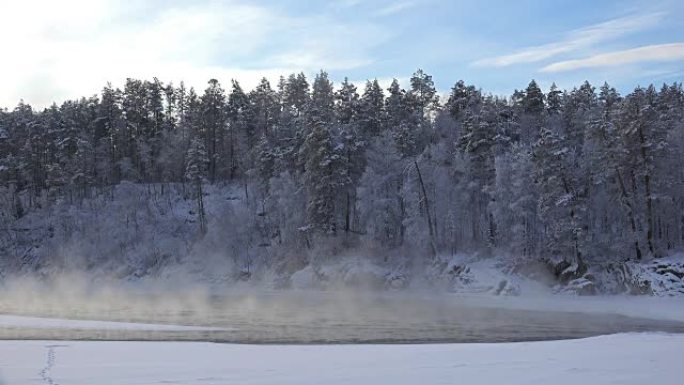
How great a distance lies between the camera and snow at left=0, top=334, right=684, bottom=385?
14273 millimetres

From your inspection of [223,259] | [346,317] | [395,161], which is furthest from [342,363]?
[223,259]

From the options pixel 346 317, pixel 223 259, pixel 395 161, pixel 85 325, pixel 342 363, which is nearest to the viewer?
pixel 342 363

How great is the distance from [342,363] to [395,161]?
52870 millimetres

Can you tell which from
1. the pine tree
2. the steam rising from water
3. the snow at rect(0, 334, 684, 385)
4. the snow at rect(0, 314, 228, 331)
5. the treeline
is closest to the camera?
the snow at rect(0, 334, 684, 385)

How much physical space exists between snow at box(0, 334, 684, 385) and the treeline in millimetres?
33095

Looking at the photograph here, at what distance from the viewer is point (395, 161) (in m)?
69.0

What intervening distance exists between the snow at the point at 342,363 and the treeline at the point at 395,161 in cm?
3310

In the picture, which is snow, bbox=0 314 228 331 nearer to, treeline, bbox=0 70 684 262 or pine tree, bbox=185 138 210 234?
treeline, bbox=0 70 684 262

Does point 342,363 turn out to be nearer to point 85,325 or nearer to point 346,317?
point 346,317

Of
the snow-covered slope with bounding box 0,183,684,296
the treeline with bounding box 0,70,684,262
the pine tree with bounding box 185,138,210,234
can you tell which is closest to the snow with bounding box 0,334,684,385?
the snow-covered slope with bounding box 0,183,684,296

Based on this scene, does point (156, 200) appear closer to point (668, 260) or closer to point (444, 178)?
point (444, 178)

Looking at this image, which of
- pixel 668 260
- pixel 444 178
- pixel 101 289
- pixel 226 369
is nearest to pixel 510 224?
pixel 444 178

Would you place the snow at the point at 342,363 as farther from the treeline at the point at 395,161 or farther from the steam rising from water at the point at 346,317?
the treeline at the point at 395,161

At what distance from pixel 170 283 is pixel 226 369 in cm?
5558
